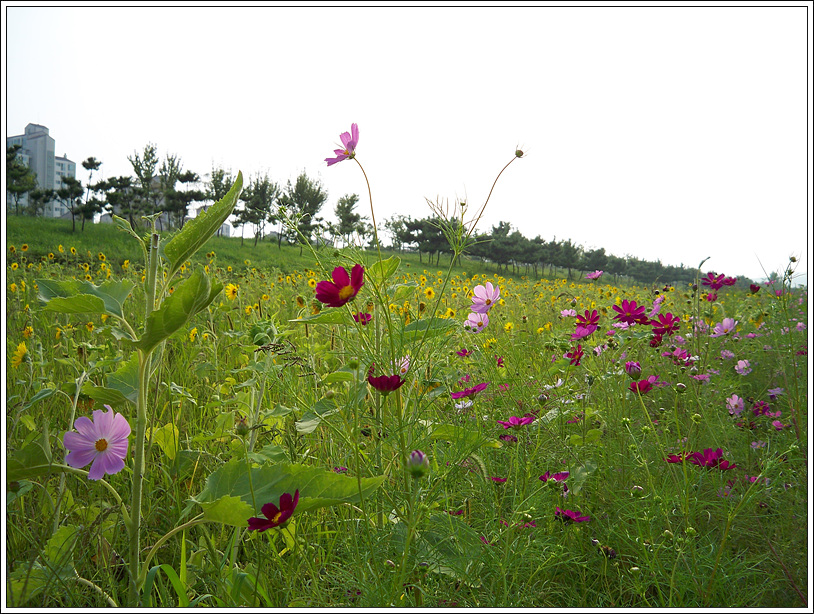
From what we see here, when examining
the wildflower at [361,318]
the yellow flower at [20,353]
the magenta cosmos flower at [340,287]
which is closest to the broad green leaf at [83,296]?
the magenta cosmos flower at [340,287]

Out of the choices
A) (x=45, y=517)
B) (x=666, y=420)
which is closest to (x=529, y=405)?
(x=666, y=420)

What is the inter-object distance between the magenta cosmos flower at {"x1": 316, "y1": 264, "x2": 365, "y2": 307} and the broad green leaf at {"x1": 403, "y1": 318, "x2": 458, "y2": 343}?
0.70 feet

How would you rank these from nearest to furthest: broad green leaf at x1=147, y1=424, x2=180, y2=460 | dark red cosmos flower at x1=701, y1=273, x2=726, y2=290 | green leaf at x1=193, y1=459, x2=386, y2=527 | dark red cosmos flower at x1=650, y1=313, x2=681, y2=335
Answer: green leaf at x1=193, y1=459, x2=386, y2=527 → broad green leaf at x1=147, y1=424, x2=180, y2=460 → dark red cosmos flower at x1=650, y1=313, x2=681, y2=335 → dark red cosmos flower at x1=701, y1=273, x2=726, y2=290

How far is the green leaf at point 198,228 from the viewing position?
2.05ft

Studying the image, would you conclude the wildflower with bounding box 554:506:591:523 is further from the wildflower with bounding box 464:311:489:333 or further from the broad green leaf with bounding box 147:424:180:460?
the broad green leaf with bounding box 147:424:180:460

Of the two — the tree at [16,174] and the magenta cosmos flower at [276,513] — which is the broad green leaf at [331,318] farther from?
the tree at [16,174]

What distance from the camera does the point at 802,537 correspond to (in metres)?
0.94

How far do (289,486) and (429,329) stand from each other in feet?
1.31

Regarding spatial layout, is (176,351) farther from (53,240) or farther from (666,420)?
(53,240)

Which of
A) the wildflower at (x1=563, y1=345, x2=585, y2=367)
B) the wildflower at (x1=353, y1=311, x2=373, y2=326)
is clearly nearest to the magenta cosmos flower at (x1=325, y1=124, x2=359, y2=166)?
the wildflower at (x1=353, y1=311, x2=373, y2=326)

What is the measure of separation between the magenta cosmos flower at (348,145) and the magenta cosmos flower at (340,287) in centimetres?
28

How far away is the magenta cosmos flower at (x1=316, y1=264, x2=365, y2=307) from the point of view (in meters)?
0.72

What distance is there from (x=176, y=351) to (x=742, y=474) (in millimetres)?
2095

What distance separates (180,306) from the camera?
0.56 metres
